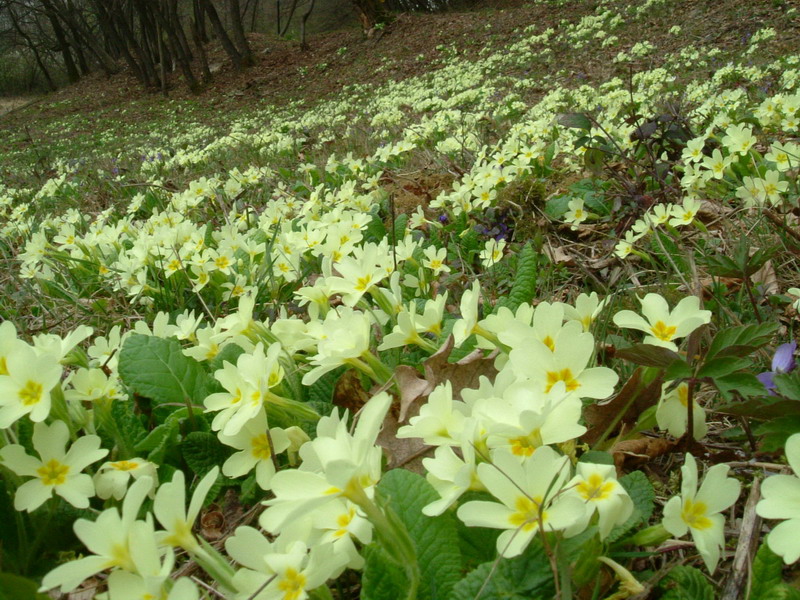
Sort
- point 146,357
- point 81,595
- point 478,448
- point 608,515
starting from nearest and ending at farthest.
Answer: point 608,515 < point 478,448 < point 81,595 < point 146,357

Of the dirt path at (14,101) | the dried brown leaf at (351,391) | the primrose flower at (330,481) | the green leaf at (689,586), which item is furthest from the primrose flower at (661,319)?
the dirt path at (14,101)

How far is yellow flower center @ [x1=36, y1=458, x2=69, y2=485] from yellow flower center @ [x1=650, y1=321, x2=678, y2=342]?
1021 millimetres

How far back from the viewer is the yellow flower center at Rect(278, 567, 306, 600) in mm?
779

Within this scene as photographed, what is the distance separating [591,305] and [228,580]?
75 centimetres

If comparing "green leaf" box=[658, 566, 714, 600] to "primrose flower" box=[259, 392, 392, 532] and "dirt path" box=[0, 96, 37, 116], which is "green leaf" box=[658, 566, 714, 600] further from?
"dirt path" box=[0, 96, 37, 116]

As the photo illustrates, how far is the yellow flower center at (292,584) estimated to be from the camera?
2.56 feet

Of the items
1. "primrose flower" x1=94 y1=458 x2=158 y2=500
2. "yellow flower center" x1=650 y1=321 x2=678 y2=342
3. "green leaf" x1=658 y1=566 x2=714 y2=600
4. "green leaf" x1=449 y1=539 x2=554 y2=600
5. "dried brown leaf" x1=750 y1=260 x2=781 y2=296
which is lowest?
"dried brown leaf" x1=750 y1=260 x2=781 y2=296

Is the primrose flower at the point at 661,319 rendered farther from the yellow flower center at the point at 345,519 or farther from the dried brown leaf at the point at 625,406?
the yellow flower center at the point at 345,519

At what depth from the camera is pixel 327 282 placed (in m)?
1.55

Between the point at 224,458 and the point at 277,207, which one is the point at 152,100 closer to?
the point at 277,207

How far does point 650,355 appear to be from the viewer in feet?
3.25

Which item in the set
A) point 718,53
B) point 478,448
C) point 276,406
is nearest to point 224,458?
point 276,406

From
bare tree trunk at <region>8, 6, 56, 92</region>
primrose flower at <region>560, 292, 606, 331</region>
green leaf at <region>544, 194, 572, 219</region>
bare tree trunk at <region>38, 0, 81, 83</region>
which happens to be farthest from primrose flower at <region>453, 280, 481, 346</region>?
bare tree trunk at <region>8, 6, 56, 92</region>

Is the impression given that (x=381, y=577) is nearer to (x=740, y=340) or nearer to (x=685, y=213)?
(x=740, y=340)
